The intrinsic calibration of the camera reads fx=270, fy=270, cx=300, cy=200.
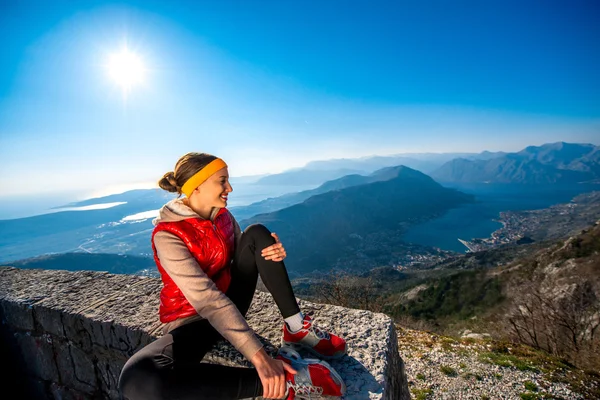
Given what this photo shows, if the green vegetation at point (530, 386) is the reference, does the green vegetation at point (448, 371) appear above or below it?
below

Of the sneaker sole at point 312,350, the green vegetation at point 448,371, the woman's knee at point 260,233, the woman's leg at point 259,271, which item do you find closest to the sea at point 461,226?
the green vegetation at point 448,371

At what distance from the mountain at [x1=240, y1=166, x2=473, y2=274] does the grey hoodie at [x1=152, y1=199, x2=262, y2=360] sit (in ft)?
344

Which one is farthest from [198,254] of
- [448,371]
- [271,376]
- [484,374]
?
[484,374]

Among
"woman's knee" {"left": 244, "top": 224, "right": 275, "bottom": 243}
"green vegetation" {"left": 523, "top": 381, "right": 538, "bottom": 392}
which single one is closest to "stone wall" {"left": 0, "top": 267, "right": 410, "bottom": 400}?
"woman's knee" {"left": 244, "top": 224, "right": 275, "bottom": 243}

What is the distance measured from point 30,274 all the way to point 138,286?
5.56 feet

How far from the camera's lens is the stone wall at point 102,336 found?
5.81 feet

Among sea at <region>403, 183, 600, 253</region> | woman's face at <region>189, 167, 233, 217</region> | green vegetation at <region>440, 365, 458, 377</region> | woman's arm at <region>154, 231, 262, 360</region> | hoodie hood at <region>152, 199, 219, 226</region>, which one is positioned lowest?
sea at <region>403, 183, 600, 253</region>

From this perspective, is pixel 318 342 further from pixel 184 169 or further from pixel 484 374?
pixel 484 374

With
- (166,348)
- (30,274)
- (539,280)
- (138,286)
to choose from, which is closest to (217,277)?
(166,348)

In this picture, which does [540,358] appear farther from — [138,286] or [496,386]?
[138,286]

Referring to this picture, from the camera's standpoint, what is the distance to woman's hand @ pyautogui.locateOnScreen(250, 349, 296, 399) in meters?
1.34

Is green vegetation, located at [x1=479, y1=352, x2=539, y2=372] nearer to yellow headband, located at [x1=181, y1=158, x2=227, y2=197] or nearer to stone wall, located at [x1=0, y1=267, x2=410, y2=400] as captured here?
stone wall, located at [x1=0, y1=267, x2=410, y2=400]

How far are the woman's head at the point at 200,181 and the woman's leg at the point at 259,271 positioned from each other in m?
0.33

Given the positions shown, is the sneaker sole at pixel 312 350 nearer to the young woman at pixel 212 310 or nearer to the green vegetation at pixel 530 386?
the young woman at pixel 212 310
